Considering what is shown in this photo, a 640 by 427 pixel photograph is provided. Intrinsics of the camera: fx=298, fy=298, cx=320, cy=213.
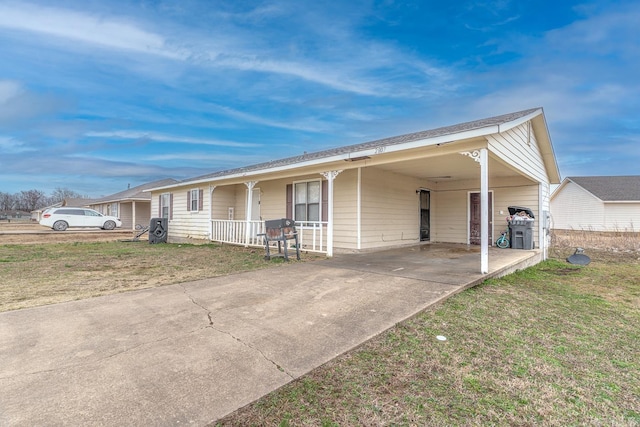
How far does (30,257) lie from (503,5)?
1609 centimetres

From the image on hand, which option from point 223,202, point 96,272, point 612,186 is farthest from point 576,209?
point 96,272

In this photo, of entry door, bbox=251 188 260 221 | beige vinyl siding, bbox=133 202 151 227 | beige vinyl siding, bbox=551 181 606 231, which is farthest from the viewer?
beige vinyl siding, bbox=133 202 151 227

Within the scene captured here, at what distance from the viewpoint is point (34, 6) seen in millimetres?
7777

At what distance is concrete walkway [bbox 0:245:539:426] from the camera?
6.32ft

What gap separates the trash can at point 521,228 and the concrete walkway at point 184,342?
5.80m

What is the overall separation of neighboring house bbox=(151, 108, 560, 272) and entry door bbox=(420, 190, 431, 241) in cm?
4

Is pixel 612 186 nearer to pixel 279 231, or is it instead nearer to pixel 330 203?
pixel 330 203

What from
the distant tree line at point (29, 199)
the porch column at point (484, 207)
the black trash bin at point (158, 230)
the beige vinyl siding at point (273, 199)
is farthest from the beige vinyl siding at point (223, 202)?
the distant tree line at point (29, 199)

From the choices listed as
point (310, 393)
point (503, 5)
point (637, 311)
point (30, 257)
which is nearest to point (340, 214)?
point (637, 311)

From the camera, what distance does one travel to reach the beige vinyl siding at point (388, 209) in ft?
29.9

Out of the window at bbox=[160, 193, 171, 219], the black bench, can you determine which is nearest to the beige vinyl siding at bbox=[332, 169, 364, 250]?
the black bench

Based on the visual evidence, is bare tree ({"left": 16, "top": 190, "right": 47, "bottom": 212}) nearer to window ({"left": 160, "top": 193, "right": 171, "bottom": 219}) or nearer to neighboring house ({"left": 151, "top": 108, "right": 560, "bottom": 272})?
window ({"left": 160, "top": 193, "right": 171, "bottom": 219})

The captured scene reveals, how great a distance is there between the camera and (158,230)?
539 inches

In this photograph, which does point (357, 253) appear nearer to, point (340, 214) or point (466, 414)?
point (340, 214)
